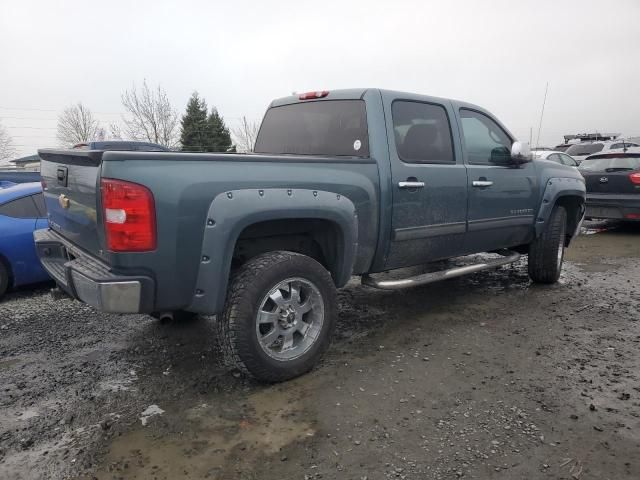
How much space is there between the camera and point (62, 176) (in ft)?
10.1

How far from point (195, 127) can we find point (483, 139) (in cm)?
3259

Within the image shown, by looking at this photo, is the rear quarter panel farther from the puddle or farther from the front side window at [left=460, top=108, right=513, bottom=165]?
the front side window at [left=460, top=108, right=513, bottom=165]

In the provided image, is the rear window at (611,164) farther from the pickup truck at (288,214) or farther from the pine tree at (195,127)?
the pine tree at (195,127)

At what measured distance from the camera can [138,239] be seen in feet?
8.23

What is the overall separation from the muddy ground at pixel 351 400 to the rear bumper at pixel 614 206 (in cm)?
468

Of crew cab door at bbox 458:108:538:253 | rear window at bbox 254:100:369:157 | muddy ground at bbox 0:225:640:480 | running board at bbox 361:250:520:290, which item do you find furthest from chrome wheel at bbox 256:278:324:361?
crew cab door at bbox 458:108:538:253

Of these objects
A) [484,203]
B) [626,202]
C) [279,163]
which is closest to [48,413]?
[279,163]

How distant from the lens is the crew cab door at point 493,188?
4281 millimetres

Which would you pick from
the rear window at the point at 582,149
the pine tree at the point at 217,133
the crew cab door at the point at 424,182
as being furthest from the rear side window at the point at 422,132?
the pine tree at the point at 217,133

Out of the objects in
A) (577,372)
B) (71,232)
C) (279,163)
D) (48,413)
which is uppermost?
(279,163)

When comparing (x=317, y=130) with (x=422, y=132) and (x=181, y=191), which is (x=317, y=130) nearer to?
(x=422, y=132)

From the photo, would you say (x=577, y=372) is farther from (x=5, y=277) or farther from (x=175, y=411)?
(x=5, y=277)

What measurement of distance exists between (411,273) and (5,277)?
15.1ft

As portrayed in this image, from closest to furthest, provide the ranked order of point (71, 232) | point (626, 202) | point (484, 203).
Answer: point (71, 232)
point (484, 203)
point (626, 202)
